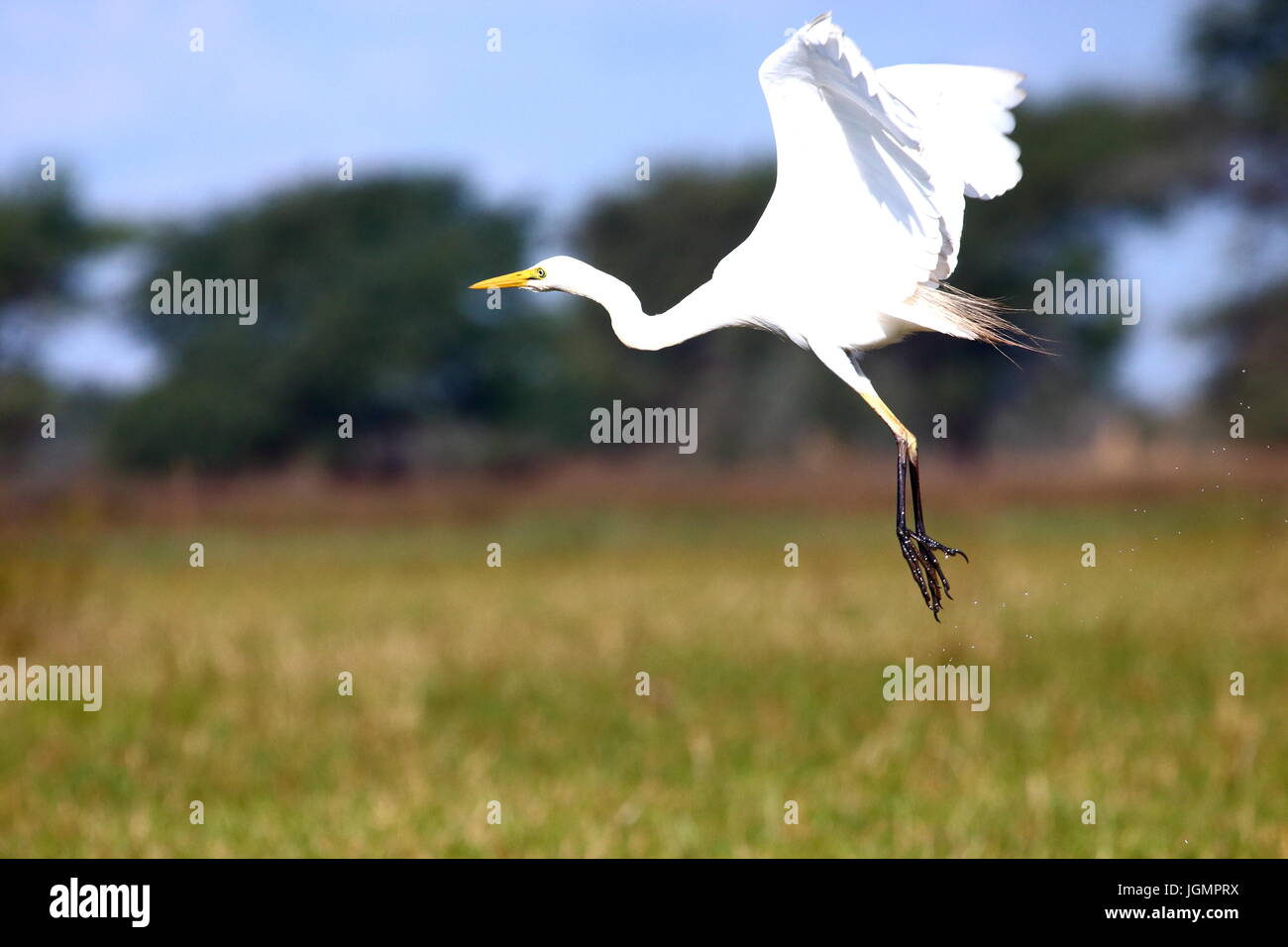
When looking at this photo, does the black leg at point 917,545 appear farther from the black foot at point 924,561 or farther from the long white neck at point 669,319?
the long white neck at point 669,319

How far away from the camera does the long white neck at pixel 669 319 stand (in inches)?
49.5

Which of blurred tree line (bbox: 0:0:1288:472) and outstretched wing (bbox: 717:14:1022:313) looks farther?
blurred tree line (bbox: 0:0:1288:472)

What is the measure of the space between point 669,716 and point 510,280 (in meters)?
8.38

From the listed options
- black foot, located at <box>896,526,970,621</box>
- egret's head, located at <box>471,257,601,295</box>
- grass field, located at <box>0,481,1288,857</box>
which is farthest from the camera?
grass field, located at <box>0,481,1288,857</box>

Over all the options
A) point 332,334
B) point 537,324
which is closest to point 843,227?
point 332,334

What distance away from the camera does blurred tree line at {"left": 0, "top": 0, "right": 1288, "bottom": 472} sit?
25484 millimetres

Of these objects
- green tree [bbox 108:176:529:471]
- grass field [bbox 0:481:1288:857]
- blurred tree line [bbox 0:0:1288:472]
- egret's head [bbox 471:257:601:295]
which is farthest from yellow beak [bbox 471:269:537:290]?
green tree [bbox 108:176:529:471]

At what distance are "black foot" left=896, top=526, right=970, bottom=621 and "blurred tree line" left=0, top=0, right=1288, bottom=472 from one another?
23.1m

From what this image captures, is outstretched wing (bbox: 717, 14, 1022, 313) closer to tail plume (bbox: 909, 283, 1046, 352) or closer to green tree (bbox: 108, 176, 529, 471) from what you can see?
tail plume (bbox: 909, 283, 1046, 352)

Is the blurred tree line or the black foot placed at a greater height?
the blurred tree line

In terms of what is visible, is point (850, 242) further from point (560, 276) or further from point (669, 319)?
point (560, 276)

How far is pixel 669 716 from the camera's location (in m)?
9.44

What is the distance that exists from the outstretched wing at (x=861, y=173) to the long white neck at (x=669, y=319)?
0.16ft

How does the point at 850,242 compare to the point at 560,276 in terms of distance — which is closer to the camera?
the point at 560,276
